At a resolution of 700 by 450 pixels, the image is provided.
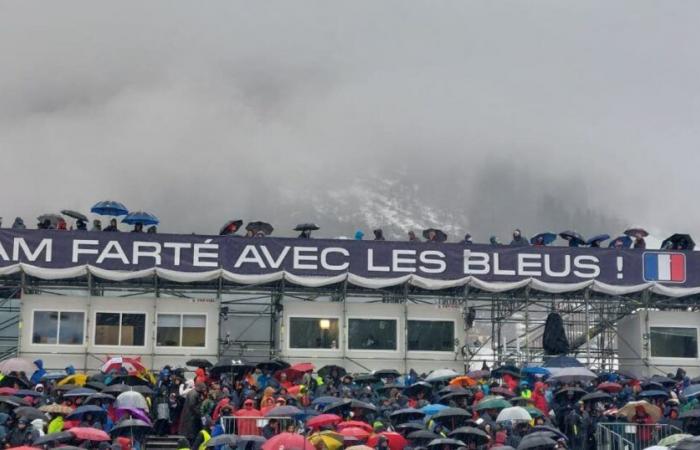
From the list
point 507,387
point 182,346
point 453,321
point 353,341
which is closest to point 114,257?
point 182,346

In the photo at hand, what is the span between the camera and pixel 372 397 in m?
39.6

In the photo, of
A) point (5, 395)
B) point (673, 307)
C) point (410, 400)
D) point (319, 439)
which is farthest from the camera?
point (673, 307)

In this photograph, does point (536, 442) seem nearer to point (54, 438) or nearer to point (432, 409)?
point (432, 409)

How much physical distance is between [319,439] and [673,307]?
25.1 m

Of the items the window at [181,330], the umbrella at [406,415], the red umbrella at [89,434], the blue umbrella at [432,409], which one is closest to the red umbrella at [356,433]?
the umbrella at [406,415]

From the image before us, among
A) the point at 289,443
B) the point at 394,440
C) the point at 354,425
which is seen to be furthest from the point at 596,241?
the point at 289,443

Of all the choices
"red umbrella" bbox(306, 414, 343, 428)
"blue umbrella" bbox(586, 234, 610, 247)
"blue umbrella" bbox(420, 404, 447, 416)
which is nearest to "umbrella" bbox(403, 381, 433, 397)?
"blue umbrella" bbox(420, 404, 447, 416)

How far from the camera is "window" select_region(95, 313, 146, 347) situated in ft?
162

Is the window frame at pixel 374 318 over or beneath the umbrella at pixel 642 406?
over

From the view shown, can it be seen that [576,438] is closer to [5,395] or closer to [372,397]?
[372,397]

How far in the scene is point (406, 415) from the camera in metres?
35.9

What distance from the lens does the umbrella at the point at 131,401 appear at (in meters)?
35.3

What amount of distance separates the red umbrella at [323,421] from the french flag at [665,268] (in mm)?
20794

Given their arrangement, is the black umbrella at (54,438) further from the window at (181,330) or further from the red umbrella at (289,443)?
the window at (181,330)
